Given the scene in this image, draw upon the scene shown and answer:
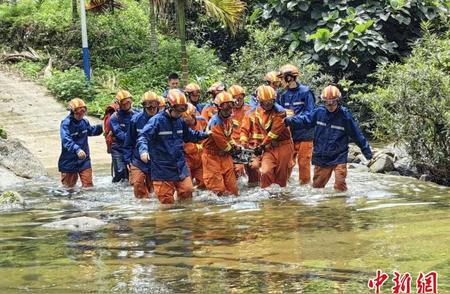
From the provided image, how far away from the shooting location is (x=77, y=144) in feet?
36.2

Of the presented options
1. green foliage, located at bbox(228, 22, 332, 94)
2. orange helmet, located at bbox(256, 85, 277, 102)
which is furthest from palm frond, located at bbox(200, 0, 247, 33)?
orange helmet, located at bbox(256, 85, 277, 102)

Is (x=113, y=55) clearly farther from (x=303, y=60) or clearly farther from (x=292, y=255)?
(x=292, y=255)

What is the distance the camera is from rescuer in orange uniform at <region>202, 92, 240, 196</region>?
9219 mm

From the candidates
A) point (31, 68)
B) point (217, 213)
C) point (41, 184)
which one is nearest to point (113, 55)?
point (31, 68)

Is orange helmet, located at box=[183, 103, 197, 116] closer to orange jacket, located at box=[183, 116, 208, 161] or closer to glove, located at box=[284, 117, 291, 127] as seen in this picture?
orange jacket, located at box=[183, 116, 208, 161]

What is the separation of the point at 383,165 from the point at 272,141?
2975 mm

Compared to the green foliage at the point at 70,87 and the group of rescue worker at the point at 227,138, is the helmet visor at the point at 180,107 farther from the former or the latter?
the green foliage at the point at 70,87

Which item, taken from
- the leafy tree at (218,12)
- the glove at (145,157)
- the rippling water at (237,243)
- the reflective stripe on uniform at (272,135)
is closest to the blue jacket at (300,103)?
the reflective stripe on uniform at (272,135)

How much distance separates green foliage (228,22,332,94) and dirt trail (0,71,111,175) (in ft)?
13.2

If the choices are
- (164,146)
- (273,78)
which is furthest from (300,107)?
(164,146)

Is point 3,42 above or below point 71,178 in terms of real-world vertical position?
above

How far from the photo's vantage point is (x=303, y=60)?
17000 mm

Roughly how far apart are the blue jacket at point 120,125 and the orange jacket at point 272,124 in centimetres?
209

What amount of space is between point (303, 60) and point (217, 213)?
9.66 meters
